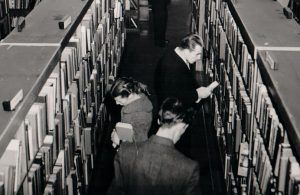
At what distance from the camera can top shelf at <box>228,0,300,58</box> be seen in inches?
176

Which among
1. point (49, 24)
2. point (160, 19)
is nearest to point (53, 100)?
point (49, 24)

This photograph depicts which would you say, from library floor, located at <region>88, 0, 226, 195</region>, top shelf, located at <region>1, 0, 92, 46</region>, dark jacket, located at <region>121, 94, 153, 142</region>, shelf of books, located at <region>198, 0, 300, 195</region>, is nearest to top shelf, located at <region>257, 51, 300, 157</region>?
shelf of books, located at <region>198, 0, 300, 195</region>

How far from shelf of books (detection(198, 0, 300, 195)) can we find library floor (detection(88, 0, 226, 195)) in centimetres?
18

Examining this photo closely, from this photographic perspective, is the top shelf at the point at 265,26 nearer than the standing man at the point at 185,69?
Yes

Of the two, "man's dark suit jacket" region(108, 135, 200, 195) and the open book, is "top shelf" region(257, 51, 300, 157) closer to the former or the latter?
"man's dark suit jacket" region(108, 135, 200, 195)

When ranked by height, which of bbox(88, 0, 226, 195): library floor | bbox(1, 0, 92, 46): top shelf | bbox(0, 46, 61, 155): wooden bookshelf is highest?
bbox(1, 0, 92, 46): top shelf

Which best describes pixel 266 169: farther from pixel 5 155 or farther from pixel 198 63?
pixel 198 63

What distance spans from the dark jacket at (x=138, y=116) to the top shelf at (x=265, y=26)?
1031mm

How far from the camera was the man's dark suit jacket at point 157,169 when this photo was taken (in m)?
3.70

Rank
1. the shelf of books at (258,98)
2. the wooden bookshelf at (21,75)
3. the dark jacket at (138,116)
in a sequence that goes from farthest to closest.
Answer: the dark jacket at (138,116)
the shelf of books at (258,98)
the wooden bookshelf at (21,75)

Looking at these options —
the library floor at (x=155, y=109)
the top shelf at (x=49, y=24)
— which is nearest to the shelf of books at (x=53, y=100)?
the top shelf at (x=49, y=24)

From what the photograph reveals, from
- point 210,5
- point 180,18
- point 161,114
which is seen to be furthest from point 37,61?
point 180,18

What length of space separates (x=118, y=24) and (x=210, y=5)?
1576 mm

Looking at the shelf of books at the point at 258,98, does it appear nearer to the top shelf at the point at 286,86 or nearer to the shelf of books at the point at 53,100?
the top shelf at the point at 286,86
